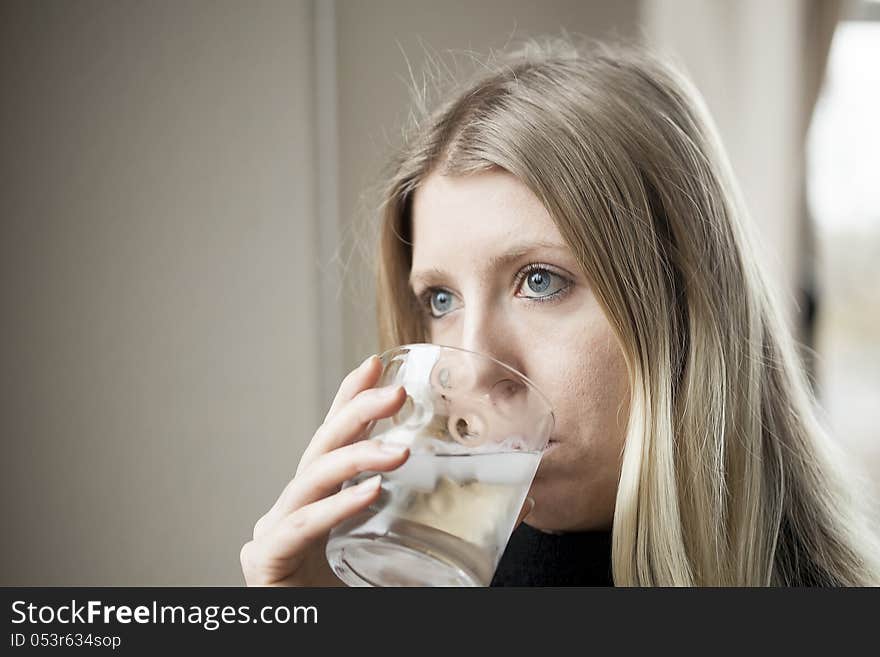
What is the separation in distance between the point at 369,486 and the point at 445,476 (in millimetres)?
46

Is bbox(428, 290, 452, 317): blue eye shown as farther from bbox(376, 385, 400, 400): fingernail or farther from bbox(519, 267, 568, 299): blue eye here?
bbox(376, 385, 400, 400): fingernail

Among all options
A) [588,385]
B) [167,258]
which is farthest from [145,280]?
[588,385]

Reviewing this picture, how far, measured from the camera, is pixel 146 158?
2.19 feet

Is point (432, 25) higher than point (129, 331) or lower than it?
higher

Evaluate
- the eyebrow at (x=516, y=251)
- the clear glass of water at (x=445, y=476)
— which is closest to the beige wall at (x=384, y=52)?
the eyebrow at (x=516, y=251)

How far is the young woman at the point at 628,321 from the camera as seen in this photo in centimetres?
63

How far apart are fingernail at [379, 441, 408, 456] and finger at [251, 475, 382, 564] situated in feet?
0.06

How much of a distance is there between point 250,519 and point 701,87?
921 millimetres

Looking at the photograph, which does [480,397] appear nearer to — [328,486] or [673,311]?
[328,486]

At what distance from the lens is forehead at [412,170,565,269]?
0.62m

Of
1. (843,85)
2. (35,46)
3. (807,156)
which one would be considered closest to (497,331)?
(35,46)

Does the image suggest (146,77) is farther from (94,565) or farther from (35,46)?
(94,565)

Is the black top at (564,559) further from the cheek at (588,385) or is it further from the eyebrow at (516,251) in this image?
the eyebrow at (516,251)

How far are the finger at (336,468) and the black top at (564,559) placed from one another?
1.01ft
